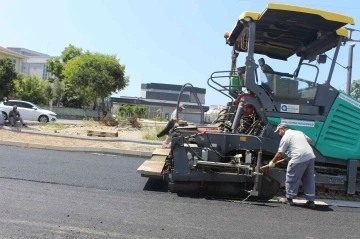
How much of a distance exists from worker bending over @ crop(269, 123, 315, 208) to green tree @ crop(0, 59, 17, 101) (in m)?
33.4

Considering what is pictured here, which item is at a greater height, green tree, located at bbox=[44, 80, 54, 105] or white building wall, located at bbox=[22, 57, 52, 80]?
white building wall, located at bbox=[22, 57, 52, 80]

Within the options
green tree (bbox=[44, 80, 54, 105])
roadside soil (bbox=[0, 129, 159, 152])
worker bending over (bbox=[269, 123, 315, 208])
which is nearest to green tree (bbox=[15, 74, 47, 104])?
green tree (bbox=[44, 80, 54, 105])

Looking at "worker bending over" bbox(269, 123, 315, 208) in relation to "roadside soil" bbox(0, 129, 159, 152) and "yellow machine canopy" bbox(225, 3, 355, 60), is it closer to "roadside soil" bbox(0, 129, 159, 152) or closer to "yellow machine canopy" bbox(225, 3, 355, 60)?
"yellow machine canopy" bbox(225, 3, 355, 60)

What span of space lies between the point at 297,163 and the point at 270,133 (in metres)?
0.70

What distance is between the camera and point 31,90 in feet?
148

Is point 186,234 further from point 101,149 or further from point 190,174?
point 101,149

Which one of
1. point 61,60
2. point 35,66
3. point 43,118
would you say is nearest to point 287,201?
point 43,118

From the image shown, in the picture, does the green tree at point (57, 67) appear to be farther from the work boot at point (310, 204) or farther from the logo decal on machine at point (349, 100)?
the work boot at point (310, 204)

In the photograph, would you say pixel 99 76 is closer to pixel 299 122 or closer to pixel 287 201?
pixel 299 122

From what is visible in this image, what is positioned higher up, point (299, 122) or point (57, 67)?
point (57, 67)

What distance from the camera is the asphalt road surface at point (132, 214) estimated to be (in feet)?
14.6

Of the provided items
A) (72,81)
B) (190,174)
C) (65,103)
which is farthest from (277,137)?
(65,103)

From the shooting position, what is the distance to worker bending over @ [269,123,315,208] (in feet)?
20.3

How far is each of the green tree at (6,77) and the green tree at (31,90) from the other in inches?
292
